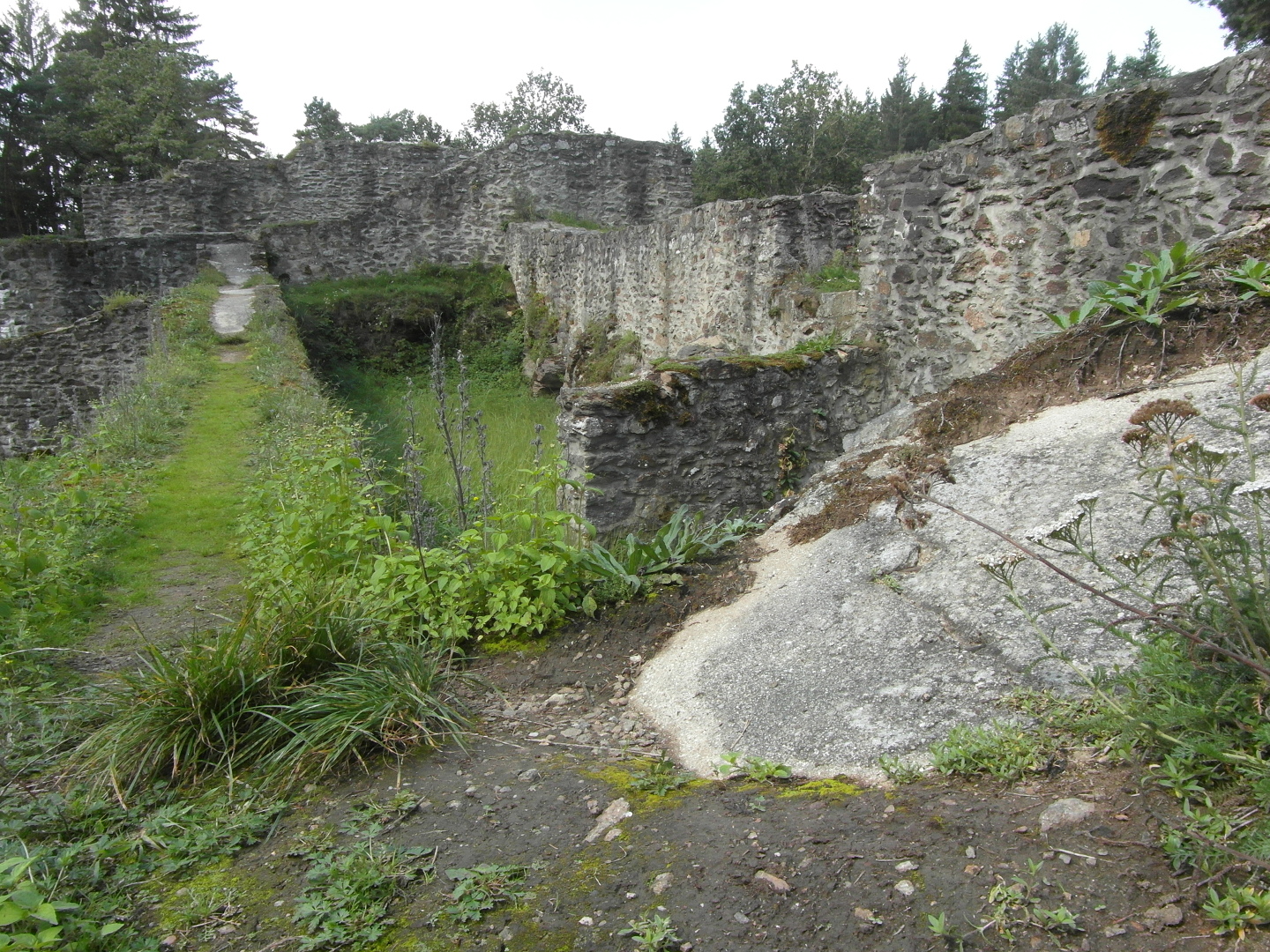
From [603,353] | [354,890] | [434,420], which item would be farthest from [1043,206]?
[603,353]

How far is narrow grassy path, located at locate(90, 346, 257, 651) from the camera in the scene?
15.7 feet

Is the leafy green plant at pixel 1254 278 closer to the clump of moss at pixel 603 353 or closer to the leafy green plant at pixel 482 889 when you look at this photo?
the leafy green plant at pixel 482 889

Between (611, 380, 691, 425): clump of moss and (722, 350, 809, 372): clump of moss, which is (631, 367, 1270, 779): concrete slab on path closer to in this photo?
(611, 380, 691, 425): clump of moss

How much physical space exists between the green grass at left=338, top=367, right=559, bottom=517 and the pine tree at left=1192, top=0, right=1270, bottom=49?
20072 millimetres

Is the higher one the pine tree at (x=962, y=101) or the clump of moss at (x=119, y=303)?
the pine tree at (x=962, y=101)

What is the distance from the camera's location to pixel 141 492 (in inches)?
276

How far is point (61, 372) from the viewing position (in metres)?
14.2

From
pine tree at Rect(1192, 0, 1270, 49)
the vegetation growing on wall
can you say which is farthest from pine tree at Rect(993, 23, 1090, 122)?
the vegetation growing on wall

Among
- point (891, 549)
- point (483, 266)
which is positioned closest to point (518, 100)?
point (483, 266)

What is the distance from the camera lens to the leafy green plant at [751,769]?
2.91 metres

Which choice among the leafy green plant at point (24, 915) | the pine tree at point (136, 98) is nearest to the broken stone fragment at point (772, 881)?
the leafy green plant at point (24, 915)

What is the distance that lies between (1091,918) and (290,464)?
6.14m

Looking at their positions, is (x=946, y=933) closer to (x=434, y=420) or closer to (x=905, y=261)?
(x=905, y=261)

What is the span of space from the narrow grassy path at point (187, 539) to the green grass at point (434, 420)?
1730 mm
